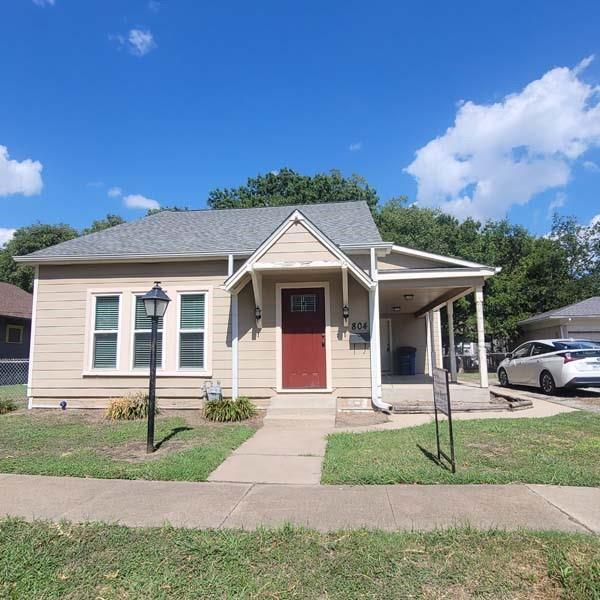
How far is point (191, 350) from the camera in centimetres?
1008

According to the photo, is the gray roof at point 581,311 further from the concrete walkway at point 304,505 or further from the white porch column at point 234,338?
the concrete walkway at point 304,505

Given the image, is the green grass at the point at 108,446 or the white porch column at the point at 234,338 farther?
the white porch column at the point at 234,338

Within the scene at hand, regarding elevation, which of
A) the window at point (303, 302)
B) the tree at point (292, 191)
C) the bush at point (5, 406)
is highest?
the tree at point (292, 191)

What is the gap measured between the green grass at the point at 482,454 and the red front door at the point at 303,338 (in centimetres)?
279

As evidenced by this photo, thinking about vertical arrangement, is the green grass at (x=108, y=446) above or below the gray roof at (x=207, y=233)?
below

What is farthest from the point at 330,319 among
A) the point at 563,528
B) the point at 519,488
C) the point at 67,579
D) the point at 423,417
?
the point at 67,579

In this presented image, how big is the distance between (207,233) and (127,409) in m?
5.02

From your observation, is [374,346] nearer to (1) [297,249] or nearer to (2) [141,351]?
(1) [297,249]

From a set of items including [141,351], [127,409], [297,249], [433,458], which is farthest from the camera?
[141,351]

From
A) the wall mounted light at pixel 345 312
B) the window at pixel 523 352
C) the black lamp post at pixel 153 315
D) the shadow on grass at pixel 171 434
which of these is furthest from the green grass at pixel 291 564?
the window at pixel 523 352

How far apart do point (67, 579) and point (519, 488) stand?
13.5 ft

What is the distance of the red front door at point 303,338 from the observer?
9781mm

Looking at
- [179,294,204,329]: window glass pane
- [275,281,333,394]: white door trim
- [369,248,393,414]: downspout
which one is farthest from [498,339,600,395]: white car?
[179,294,204,329]: window glass pane

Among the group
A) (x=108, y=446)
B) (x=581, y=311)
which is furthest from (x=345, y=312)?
(x=581, y=311)
